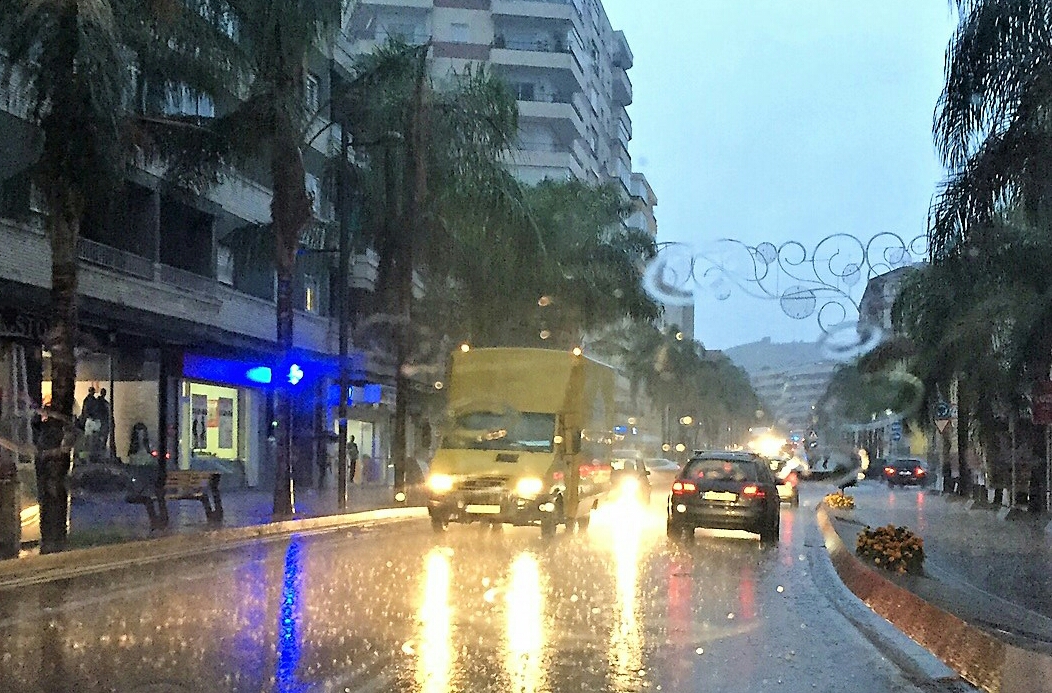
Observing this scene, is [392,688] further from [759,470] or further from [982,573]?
[759,470]

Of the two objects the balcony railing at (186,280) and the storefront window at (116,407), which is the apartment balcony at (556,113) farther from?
the storefront window at (116,407)

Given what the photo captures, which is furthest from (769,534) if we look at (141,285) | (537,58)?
(537,58)

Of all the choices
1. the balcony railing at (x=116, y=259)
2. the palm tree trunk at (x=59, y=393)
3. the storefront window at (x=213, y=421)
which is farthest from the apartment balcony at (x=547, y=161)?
the palm tree trunk at (x=59, y=393)

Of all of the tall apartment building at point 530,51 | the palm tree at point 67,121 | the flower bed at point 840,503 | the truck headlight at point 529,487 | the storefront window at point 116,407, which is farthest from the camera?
the tall apartment building at point 530,51

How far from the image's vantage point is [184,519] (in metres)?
23.5

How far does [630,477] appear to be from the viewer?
123 ft

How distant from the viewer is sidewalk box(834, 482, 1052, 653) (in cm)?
1049

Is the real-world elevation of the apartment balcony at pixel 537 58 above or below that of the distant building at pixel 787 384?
above

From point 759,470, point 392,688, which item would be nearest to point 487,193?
point 759,470

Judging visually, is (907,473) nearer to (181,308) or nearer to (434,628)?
(181,308)

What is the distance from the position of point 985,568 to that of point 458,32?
65.9 meters

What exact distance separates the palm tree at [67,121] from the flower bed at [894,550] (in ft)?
34.6

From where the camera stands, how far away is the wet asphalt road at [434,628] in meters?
8.55

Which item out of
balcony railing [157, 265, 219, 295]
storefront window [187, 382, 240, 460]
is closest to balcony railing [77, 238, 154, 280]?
balcony railing [157, 265, 219, 295]
